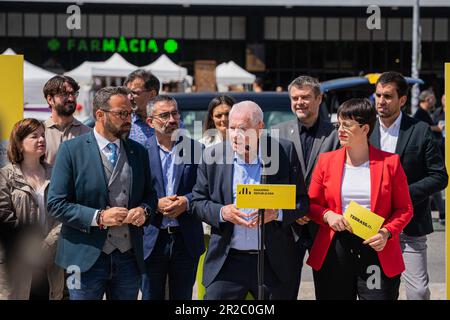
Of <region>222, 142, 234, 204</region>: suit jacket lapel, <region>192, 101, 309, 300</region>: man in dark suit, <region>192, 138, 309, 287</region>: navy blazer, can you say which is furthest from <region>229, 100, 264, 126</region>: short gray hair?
<region>222, 142, 234, 204</region>: suit jacket lapel

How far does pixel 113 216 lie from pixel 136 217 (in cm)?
15

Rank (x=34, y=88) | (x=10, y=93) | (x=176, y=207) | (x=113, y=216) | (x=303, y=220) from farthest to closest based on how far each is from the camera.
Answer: (x=34, y=88), (x=10, y=93), (x=176, y=207), (x=303, y=220), (x=113, y=216)

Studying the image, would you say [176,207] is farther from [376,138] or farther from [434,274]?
[434,274]

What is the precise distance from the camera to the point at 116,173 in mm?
5645

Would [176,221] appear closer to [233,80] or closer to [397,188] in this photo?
[397,188]

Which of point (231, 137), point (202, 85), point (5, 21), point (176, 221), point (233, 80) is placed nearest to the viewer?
point (231, 137)

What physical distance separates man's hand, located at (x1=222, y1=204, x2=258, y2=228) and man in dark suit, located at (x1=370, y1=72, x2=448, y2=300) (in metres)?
1.51

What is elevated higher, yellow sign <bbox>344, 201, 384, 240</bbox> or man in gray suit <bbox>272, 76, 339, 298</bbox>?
man in gray suit <bbox>272, 76, 339, 298</bbox>

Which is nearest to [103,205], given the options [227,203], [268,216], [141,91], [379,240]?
[227,203]

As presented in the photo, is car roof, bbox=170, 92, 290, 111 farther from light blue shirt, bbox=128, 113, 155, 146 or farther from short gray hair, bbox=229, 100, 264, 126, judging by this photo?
short gray hair, bbox=229, 100, 264, 126

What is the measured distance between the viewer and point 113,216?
17.8ft

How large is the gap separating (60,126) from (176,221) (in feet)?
3.79

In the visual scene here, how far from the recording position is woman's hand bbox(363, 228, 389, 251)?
218 inches

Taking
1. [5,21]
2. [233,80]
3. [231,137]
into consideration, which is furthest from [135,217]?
[5,21]
